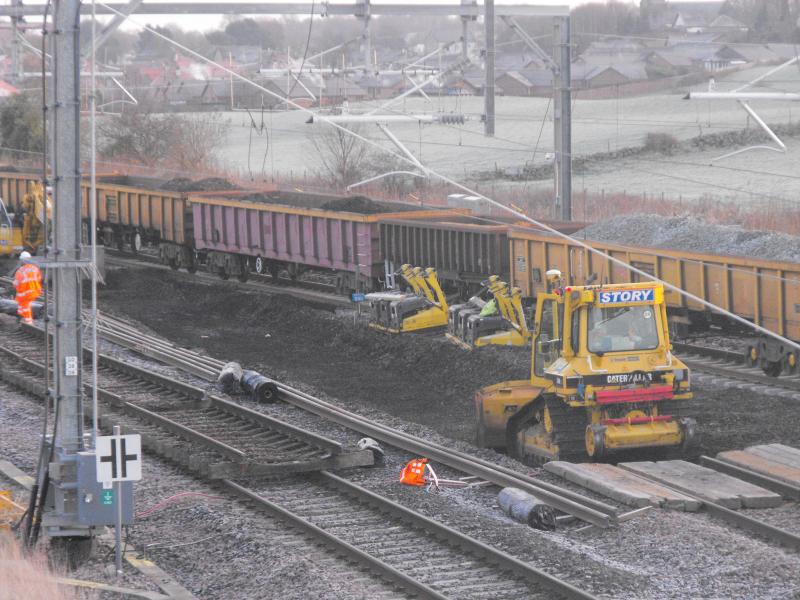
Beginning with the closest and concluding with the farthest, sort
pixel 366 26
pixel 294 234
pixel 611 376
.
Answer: pixel 611 376 → pixel 366 26 → pixel 294 234

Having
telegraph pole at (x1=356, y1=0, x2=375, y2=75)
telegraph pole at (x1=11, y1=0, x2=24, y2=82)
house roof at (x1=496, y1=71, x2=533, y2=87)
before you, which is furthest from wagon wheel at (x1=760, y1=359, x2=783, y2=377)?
house roof at (x1=496, y1=71, x2=533, y2=87)

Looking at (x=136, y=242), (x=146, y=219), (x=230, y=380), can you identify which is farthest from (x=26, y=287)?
(x=136, y=242)

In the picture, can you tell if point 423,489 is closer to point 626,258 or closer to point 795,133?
point 626,258

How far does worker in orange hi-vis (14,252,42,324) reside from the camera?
25.8 meters

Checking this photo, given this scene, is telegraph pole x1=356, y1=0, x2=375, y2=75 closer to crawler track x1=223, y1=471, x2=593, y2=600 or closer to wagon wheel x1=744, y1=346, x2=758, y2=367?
wagon wheel x1=744, y1=346, x2=758, y2=367

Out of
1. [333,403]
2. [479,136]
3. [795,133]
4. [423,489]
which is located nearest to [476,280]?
[333,403]

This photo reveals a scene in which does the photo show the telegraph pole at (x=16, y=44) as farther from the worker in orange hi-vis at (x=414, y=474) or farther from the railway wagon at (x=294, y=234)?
the worker in orange hi-vis at (x=414, y=474)

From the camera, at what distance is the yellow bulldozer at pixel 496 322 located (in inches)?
925

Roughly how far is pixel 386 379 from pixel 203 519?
1026 centimetres

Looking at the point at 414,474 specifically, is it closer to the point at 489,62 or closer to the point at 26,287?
the point at 26,287

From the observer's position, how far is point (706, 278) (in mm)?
22516

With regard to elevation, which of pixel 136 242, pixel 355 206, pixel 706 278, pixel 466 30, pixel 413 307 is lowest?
pixel 413 307

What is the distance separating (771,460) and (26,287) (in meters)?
16.4

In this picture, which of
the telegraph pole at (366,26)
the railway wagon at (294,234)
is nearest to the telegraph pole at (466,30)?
the telegraph pole at (366,26)
